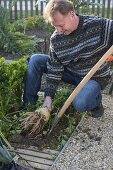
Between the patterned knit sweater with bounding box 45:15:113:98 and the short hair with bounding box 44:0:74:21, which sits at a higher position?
the short hair with bounding box 44:0:74:21

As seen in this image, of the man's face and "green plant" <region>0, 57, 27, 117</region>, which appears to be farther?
"green plant" <region>0, 57, 27, 117</region>

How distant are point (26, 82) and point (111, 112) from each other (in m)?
1.01

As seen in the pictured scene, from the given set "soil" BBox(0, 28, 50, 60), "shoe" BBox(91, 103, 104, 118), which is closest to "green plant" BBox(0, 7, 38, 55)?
"soil" BBox(0, 28, 50, 60)

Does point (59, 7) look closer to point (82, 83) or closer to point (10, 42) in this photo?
point (82, 83)

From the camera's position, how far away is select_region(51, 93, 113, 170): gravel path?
3.51m

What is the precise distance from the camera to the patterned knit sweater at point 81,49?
3.81 m

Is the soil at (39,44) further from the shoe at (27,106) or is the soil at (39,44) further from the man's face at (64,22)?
the man's face at (64,22)

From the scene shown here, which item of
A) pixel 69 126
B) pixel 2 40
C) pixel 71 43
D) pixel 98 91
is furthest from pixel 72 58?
pixel 2 40

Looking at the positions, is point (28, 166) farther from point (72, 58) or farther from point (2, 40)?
point (2, 40)

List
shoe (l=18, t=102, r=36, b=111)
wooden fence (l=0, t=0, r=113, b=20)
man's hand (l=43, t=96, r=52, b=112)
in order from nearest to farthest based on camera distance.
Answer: man's hand (l=43, t=96, r=52, b=112) < shoe (l=18, t=102, r=36, b=111) < wooden fence (l=0, t=0, r=113, b=20)

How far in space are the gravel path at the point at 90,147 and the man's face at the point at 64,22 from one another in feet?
3.42

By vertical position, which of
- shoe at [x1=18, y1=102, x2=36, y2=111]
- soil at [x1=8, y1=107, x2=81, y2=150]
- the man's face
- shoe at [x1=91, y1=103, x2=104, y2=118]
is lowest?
soil at [x1=8, y1=107, x2=81, y2=150]

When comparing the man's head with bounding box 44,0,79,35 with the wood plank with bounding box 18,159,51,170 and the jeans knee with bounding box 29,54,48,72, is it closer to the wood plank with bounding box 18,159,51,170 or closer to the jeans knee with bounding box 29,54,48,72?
the jeans knee with bounding box 29,54,48,72

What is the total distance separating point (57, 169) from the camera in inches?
136
